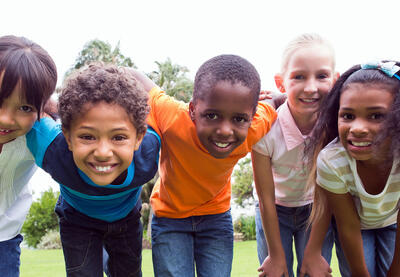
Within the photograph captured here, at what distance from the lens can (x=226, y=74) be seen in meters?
2.45

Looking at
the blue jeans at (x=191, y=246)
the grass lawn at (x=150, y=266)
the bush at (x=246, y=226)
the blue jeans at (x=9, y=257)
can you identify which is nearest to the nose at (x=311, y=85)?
the blue jeans at (x=191, y=246)

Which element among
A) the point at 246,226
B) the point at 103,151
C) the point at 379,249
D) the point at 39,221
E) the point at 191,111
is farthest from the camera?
the point at 39,221

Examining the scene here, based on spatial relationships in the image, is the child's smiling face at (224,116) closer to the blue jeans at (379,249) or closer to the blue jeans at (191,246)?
the blue jeans at (191,246)

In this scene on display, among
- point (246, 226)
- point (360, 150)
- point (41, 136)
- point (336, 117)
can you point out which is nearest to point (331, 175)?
point (360, 150)

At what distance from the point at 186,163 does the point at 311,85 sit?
0.98 m

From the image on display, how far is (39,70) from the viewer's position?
8.09 ft

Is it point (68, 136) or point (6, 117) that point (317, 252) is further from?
point (6, 117)

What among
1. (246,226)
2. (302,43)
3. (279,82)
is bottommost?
(246,226)

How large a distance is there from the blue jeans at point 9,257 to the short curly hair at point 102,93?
1.09 meters

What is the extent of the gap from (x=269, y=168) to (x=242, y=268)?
6134 millimetres

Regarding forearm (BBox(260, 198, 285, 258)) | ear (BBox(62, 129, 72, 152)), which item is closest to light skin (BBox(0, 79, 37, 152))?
ear (BBox(62, 129, 72, 152))

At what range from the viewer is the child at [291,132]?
2.83 m

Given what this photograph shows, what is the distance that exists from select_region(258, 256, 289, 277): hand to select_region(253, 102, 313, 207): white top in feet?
1.43

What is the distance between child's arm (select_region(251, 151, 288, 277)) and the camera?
2.89 m
